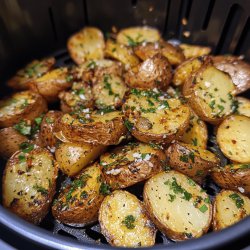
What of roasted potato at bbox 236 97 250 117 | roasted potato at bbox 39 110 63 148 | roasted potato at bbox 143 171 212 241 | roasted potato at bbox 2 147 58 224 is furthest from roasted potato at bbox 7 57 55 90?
roasted potato at bbox 236 97 250 117

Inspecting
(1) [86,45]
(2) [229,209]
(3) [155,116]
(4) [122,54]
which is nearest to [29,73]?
(1) [86,45]

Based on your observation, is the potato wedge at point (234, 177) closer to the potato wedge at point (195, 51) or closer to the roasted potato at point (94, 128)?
the roasted potato at point (94, 128)

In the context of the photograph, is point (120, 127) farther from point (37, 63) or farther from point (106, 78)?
point (37, 63)

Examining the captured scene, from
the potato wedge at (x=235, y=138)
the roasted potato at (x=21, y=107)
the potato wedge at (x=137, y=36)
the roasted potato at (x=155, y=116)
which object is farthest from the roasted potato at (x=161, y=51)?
the roasted potato at (x=21, y=107)

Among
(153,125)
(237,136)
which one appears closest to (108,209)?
(153,125)

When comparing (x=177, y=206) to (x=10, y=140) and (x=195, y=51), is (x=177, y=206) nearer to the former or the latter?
(x=10, y=140)

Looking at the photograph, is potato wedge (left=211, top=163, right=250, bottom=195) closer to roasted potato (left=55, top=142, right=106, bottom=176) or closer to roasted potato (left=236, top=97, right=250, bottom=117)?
roasted potato (left=236, top=97, right=250, bottom=117)

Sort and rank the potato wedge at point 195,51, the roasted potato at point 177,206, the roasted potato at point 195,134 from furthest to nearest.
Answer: the potato wedge at point 195,51, the roasted potato at point 195,134, the roasted potato at point 177,206
